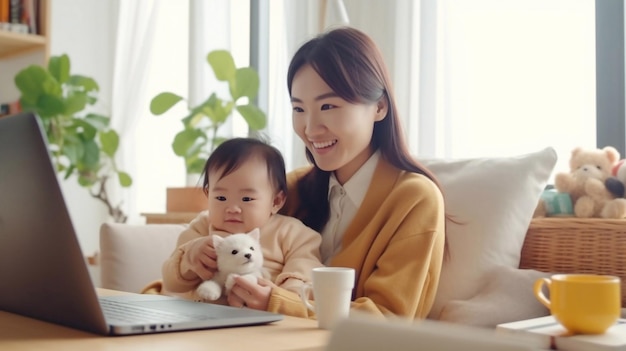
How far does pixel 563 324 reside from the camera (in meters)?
1.12

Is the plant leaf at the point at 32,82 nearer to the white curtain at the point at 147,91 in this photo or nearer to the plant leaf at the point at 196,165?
the white curtain at the point at 147,91

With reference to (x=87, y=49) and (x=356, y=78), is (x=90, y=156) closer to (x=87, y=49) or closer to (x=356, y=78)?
(x=87, y=49)

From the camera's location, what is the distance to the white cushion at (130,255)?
1.90m

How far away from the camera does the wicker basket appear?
1.52 metres

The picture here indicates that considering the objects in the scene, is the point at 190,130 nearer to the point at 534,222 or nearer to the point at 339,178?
the point at 339,178

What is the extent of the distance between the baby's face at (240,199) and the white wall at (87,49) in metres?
2.28

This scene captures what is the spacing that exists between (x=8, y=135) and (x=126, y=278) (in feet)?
3.58

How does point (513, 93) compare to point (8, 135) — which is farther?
point (513, 93)

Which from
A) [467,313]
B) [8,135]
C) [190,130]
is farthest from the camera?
[190,130]

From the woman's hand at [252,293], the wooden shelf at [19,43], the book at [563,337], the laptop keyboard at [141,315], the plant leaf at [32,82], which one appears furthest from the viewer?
the wooden shelf at [19,43]

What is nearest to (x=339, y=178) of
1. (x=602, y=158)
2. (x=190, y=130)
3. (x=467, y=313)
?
(x=467, y=313)

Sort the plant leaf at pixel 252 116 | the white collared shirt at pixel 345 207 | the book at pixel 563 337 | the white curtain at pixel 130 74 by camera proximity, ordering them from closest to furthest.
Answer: the book at pixel 563 337 < the white collared shirt at pixel 345 207 < the plant leaf at pixel 252 116 < the white curtain at pixel 130 74

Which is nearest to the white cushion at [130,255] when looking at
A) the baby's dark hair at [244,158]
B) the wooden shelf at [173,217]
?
the baby's dark hair at [244,158]

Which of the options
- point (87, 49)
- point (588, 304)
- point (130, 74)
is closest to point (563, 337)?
point (588, 304)
